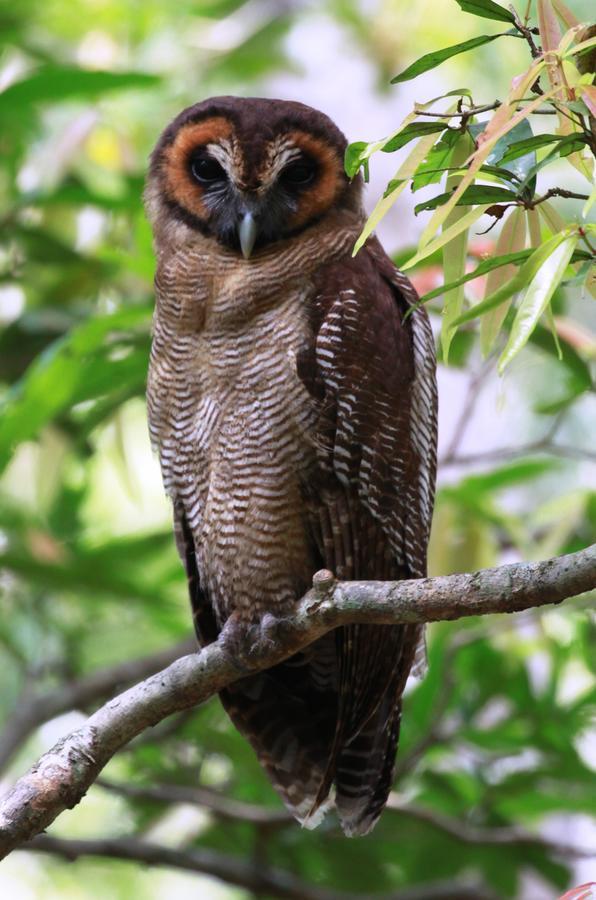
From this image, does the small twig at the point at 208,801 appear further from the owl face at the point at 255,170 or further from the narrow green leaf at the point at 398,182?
the narrow green leaf at the point at 398,182

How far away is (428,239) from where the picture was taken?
7.18 ft

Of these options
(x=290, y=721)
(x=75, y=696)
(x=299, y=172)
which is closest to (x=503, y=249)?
(x=299, y=172)

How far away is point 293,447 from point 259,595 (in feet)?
1.55

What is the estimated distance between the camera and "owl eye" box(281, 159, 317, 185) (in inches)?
155

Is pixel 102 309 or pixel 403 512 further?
pixel 102 309

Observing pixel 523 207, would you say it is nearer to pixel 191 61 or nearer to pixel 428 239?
pixel 428 239

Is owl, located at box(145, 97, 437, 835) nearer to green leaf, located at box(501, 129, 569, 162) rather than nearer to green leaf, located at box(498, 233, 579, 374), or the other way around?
green leaf, located at box(501, 129, 569, 162)

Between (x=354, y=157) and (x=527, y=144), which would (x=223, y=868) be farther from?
(x=527, y=144)

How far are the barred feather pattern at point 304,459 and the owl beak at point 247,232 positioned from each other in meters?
0.08

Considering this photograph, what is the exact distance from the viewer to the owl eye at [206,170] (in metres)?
3.97

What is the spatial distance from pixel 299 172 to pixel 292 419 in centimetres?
81

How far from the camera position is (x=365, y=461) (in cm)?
360

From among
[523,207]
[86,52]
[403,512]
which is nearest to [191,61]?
[86,52]

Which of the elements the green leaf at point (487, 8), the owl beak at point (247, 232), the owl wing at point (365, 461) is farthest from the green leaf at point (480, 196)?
the owl beak at point (247, 232)
